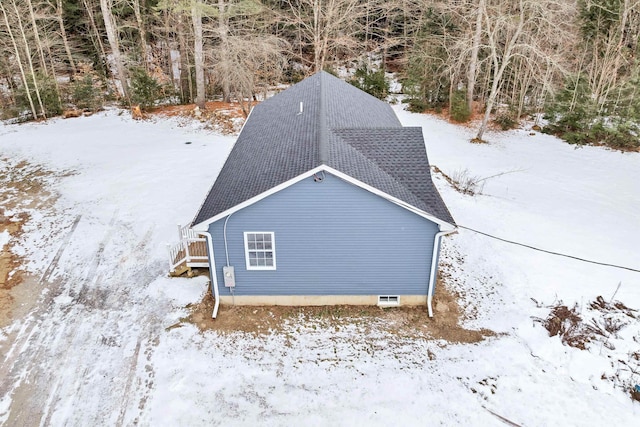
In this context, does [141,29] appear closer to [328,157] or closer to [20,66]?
[20,66]

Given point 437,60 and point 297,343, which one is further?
point 437,60

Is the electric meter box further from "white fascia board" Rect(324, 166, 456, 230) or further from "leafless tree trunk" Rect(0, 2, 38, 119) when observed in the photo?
"leafless tree trunk" Rect(0, 2, 38, 119)

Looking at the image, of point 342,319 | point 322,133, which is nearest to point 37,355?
point 342,319

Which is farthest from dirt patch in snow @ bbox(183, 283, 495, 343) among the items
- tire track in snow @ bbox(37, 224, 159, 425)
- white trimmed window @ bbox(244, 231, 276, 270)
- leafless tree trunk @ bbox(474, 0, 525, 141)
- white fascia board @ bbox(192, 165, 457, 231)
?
leafless tree trunk @ bbox(474, 0, 525, 141)

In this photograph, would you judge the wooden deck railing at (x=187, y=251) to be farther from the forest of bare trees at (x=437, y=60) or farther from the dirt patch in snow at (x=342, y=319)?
the forest of bare trees at (x=437, y=60)

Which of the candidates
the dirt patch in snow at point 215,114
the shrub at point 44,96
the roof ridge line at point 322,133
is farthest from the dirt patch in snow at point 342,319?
the shrub at point 44,96

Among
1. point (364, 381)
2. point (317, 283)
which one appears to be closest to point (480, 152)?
point (317, 283)

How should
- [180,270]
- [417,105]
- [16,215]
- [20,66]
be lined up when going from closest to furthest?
[180,270] < [16,215] < [20,66] < [417,105]
